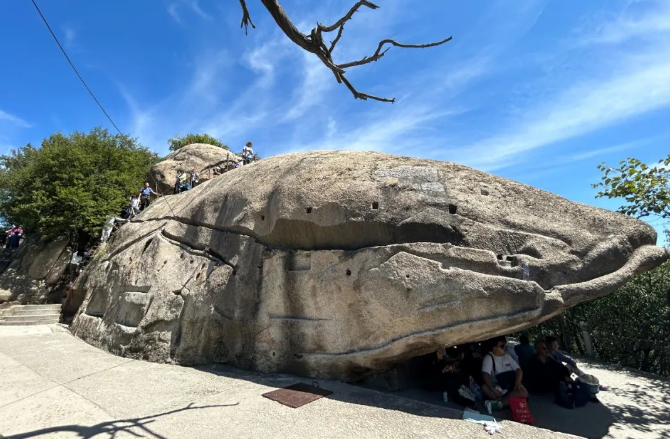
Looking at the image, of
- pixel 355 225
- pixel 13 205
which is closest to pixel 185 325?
pixel 355 225

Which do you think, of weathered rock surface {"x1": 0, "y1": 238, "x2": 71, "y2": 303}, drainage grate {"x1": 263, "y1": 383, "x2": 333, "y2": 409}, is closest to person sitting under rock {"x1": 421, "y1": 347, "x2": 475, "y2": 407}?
drainage grate {"x1": 263, "y1": 383, "x2": 333, "y2": 409}

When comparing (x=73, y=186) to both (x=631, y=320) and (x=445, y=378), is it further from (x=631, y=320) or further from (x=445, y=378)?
(x=631, y=320)

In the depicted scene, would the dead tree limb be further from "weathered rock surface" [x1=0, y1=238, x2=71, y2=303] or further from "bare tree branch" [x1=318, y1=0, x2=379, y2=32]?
"weathered rock surface" [x1=0, y1=238, x2=71, y2=303]

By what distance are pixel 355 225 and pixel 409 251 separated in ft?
3.35

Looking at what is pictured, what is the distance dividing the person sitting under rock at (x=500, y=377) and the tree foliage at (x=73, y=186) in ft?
49.8

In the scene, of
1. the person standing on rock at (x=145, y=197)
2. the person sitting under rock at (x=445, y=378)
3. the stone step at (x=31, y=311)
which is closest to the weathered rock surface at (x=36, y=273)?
the stone step at (x=31, y=311)

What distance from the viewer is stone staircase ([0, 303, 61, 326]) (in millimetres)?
12367

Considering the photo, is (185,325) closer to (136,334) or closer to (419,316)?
(136,334)

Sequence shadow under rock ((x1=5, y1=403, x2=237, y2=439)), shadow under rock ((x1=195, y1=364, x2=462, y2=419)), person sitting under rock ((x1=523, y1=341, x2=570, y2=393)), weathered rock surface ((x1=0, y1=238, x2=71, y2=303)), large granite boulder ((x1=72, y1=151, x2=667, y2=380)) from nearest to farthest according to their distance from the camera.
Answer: shadow under rock ((x1=5, y1=403, x2=237, y2=439))
shadow under rock ((x1=195, y1=364, x2=462, y2=419))
large granite boulder ((x1=72, y1=151, x2=667, y2=380))
person sitting under rock ((x1=523, y1=341, x2=570, y2=393))
weathered rock surface ((x1=0, y1=238, x2=71, y2=303))

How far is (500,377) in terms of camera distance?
5.75 meters

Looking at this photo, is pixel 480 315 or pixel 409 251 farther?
pixel 409 251

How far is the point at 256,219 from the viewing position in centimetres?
740

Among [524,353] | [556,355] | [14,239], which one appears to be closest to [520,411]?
[524,353]

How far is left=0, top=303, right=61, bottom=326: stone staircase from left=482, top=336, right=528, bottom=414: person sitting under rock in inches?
527
